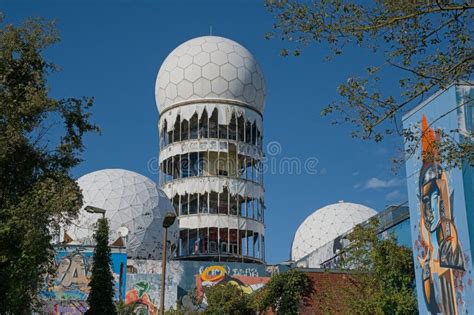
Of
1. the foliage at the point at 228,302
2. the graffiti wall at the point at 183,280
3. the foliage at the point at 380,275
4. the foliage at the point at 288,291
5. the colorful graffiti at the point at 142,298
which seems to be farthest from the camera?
the graffiti wall at the point at 183,280

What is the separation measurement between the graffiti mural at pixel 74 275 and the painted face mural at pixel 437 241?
58.9 feet

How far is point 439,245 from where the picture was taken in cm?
2048

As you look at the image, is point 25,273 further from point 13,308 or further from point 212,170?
point 212,170

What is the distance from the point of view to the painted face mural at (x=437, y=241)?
19.8 meters

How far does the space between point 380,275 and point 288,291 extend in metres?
3.58

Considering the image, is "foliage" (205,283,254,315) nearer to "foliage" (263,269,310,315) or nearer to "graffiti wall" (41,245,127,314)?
"foliage" (263,269,310,315)

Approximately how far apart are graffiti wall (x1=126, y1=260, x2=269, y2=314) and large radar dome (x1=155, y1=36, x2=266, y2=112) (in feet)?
43.7

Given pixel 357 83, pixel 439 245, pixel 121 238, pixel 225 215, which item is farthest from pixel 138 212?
pixel 357 83

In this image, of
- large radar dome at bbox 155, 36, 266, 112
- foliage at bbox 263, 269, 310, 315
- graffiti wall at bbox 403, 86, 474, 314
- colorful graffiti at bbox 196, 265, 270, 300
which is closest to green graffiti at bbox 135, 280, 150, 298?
colorful graffiti at bbox 196, 265, 270, 300

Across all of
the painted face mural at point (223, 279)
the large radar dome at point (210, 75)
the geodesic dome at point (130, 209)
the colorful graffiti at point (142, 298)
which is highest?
the large radar dome at point (210, 75)

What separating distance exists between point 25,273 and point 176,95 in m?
35.4

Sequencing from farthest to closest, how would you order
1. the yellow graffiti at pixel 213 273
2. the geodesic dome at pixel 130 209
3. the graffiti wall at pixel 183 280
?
1. the geodesic dome at pixel 130 209
2. the yellow graffiti at pixel 213 273
3. the graffiti wall at pixel 183 280

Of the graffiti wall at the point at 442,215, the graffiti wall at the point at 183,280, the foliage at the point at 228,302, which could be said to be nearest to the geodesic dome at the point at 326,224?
the graffiti wall at the point at 183,280

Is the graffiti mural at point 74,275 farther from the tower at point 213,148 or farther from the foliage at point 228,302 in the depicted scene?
the tower at point 213,148
